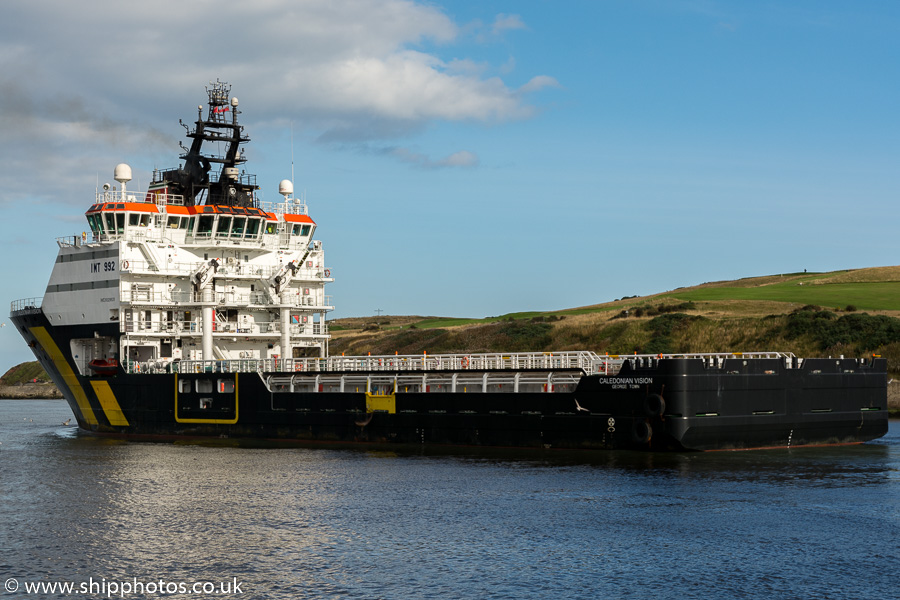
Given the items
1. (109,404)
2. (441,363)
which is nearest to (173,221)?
(109,404)

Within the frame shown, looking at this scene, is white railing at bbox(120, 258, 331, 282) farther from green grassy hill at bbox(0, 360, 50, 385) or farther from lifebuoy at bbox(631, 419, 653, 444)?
green grassy hill at bbox(0, 360, 50, 385)

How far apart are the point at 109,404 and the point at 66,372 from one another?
3683mm

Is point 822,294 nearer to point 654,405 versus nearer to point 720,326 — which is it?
point 720,326

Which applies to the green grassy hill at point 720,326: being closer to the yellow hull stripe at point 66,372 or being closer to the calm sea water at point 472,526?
the calm sea water at point 472,526

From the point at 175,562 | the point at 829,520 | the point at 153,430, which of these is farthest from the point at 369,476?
the point at 153,430

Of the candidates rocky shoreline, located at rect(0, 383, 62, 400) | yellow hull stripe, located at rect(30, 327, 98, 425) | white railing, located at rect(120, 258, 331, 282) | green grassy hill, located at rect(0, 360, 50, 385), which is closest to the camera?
white railing, located at rect(120, 258, 331, 282)

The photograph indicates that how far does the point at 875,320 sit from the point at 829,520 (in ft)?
170

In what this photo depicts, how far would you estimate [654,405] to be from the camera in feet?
114

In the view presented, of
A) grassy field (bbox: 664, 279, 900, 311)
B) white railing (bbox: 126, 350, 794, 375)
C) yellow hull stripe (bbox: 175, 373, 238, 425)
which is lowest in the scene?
yellow hull stripe (bbox: 175, 373, 238, 425)

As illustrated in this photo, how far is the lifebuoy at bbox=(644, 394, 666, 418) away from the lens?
34.5 m

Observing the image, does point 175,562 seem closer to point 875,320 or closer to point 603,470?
point 603,470

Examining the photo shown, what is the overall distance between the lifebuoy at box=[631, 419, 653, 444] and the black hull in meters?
0.04

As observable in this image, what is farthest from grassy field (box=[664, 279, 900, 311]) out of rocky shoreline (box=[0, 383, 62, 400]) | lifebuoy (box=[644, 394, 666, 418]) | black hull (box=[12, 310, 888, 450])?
rocky shoreline (box=[0, 383, 62, 400])

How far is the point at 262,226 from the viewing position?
5206cm
